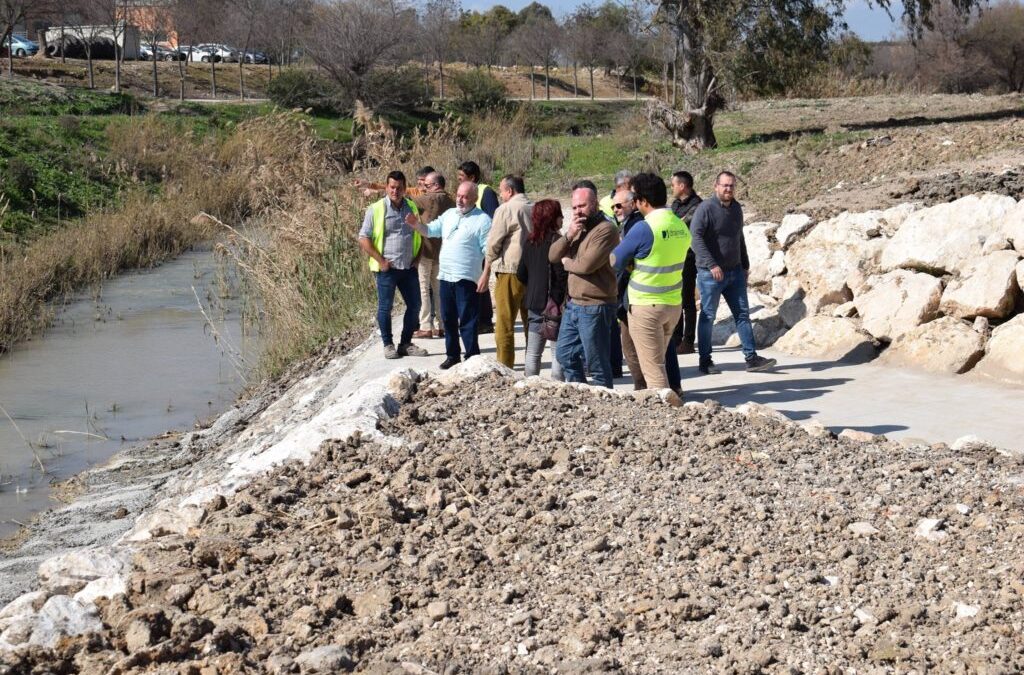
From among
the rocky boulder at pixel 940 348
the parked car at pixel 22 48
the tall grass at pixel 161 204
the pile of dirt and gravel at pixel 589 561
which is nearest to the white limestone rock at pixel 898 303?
the rocky boulder at pixel 940 348

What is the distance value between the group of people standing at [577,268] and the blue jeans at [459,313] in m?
0.01

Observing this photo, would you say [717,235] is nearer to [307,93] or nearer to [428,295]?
[428,295]

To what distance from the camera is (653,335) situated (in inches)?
350

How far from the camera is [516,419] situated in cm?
793

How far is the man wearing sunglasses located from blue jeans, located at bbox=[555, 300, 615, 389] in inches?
72.3

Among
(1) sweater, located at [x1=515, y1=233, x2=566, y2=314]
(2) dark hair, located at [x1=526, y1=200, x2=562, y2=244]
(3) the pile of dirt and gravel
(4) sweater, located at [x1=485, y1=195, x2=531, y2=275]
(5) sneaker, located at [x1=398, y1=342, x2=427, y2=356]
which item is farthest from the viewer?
(5) sneaker, located at [x1=398, y1=342, x2=427, y2=356]

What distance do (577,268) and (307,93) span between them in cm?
3944

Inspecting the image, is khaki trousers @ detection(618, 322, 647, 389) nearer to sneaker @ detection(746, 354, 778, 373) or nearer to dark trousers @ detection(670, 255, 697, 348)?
dark trousers @ detection(670, 255, 697, 348)

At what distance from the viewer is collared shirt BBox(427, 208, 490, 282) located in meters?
10.4

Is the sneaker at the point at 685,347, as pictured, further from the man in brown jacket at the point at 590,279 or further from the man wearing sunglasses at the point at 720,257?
the man in brown jacket at the point at 590,279

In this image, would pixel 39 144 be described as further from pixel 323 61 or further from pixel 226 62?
pixel 226 62

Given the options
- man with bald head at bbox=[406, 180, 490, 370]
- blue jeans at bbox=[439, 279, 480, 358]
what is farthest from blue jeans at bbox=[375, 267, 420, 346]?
blue jeans at bbox=[439, 279, 480, 358]

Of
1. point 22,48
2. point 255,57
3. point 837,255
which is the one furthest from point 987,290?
point 255,57

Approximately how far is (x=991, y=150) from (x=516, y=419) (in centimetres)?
1286
